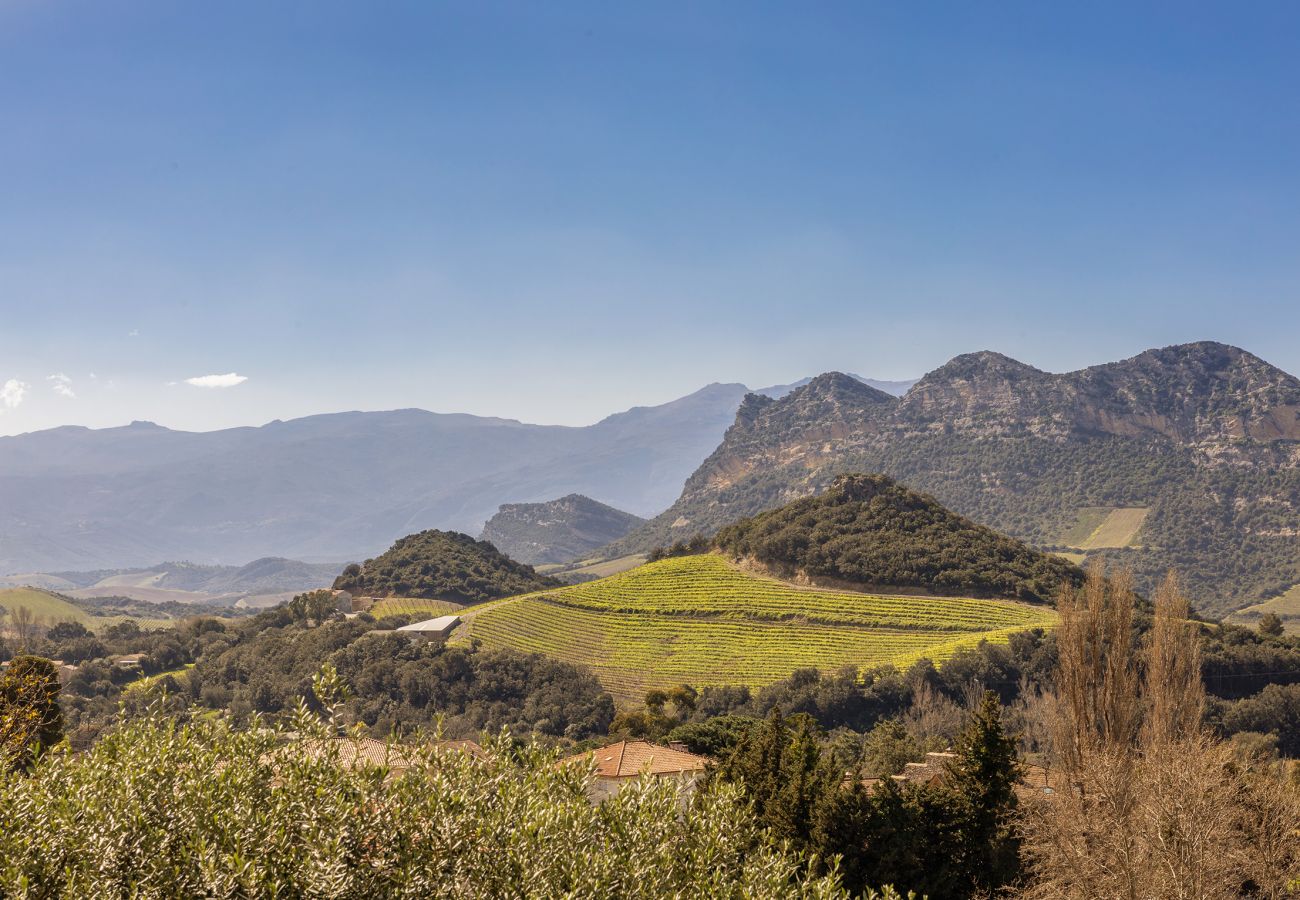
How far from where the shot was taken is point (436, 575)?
124562mm

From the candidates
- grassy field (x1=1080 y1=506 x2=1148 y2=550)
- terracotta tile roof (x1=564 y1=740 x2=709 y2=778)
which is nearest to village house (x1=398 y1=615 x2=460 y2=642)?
terracotta tile roof (x1=564 y1=740 x2=709 y2=778)

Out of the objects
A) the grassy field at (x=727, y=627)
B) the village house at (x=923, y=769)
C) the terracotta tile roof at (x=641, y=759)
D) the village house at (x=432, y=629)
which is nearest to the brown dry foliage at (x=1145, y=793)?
the village house at (x=923, y=769)

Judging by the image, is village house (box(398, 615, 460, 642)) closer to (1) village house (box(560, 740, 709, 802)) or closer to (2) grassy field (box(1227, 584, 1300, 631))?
(1) village house (box(560, 740, 709, 802))

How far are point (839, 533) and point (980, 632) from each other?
85.2 ft

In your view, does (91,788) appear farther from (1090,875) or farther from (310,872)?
(1090,875)

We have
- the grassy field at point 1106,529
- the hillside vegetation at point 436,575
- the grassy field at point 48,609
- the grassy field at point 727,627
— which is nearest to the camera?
the grassy field at point 727,627

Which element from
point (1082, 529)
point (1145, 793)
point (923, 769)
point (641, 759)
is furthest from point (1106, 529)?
point (1145, 793)

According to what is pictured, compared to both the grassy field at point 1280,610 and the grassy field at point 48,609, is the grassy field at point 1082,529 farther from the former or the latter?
the grassy field at point 48,609

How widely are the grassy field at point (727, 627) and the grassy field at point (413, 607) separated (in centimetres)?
1060

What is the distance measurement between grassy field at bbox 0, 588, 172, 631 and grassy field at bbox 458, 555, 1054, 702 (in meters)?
76.1

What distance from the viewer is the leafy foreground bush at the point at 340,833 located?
402 inches

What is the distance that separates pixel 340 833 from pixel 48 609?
169941 mm

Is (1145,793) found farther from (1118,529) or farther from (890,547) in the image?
(1118,529)

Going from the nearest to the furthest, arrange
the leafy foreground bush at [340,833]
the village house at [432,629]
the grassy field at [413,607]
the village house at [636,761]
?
the leafy foreground bush at [340,833] → the village house at [636,761] → the village house at [432,629] → the grassy field at [413,607]
